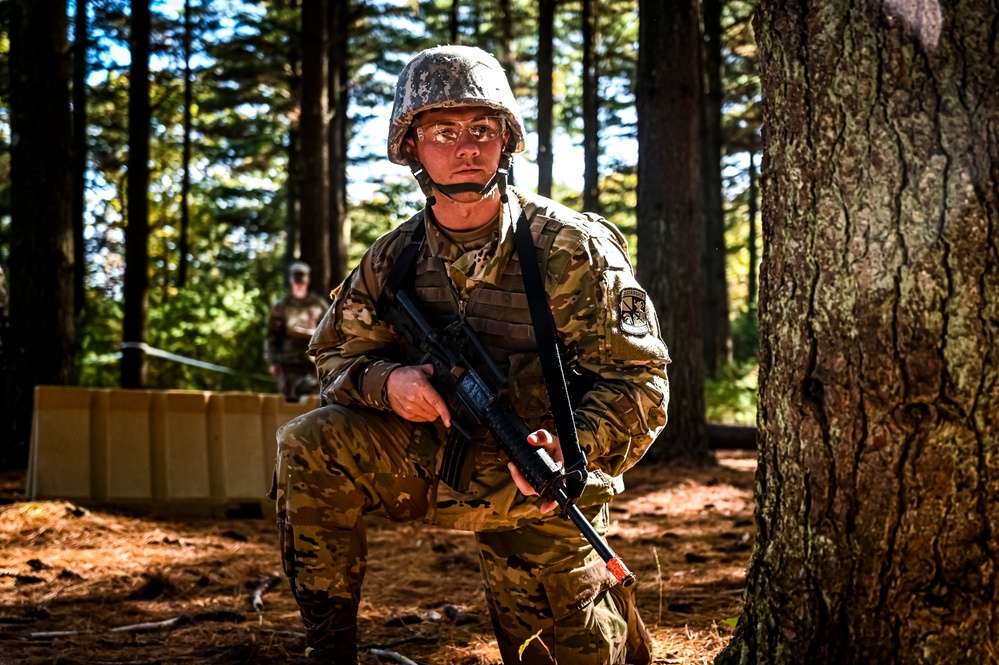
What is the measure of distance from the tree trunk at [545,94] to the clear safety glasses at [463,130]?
Result: 14.6 meters

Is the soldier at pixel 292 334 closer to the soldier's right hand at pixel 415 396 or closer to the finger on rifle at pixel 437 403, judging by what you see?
the soldier's right hand at pixel 415 396

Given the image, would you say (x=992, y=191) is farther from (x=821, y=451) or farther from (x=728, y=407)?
(x=728, y=407)

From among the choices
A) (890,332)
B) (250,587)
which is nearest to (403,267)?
(890,332)

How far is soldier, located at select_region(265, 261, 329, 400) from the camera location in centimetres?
1205

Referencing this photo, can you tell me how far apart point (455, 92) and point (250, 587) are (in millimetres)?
2920

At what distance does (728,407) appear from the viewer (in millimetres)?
16266

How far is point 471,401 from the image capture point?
3154 mm

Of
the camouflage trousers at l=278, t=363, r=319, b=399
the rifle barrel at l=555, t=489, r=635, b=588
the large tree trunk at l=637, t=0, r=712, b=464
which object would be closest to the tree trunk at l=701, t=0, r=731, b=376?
the large tree trunk at l=637, t=0, r=712, b=464

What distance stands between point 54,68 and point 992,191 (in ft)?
29.9

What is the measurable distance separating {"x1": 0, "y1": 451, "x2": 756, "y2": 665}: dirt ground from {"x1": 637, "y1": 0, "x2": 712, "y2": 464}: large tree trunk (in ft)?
6.76

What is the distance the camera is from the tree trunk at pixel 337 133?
66.6 ft

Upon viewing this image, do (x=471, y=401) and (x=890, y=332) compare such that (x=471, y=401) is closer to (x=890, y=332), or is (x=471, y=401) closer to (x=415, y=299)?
(x=415, y=299)

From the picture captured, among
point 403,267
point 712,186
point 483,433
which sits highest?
point 712,186

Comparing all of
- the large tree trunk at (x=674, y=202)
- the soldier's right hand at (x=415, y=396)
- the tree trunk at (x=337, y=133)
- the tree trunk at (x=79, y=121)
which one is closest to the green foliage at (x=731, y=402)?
the large tree trunk at (x=674, y=202)
